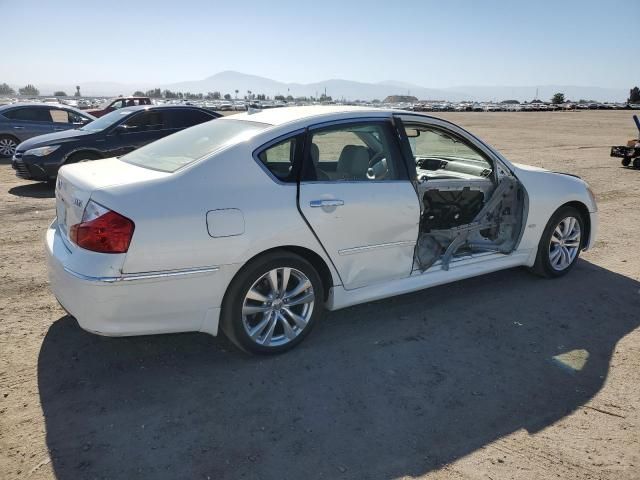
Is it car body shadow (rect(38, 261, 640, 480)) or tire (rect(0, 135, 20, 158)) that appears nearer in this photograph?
car body shadow (rect(38, 261, 640, 480))

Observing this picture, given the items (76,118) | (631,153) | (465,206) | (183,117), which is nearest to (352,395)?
(465,206)

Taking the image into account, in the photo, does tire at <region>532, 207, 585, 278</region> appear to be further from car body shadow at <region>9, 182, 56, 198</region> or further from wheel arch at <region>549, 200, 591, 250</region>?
car body shadow at <region>9, 182, 56, 198</region>

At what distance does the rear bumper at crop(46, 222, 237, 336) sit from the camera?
2.93 m

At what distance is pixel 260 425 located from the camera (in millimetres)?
2859

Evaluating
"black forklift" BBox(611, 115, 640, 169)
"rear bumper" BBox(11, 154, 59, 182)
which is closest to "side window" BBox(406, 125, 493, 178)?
"rear bumper" BBox(11, 154, 59, 182)

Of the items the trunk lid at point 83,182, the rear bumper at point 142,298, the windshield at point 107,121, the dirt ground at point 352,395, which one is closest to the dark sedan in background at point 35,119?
the windshield at point 107,121

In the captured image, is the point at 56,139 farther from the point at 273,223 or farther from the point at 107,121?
the point at 273,223

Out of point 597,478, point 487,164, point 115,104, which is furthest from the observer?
point 115,104

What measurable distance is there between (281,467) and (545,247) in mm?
3588

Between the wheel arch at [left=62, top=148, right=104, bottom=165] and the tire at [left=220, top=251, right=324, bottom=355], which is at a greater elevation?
the wheel arch at [left=62, top=148, right=104, bottom=165]

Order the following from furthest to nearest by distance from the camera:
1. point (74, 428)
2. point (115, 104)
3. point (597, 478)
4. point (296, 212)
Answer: point (115, 104) → point (296, 212) → point (74, 428) → point (597, 478)

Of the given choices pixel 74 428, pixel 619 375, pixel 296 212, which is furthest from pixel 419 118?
pixel 74 428

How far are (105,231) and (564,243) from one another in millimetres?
4344

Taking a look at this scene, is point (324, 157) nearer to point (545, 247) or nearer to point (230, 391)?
point (230, 391)
